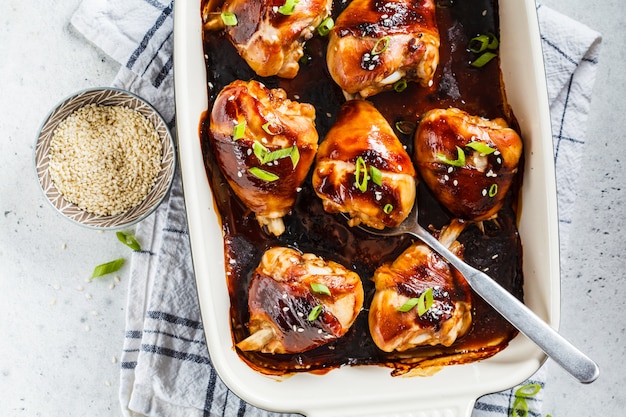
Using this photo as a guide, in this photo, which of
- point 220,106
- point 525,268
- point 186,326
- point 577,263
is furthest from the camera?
point 577,263

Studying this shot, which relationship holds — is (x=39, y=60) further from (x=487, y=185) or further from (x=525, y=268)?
(x=525, y=268)

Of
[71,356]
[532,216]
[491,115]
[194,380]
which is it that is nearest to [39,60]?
[71,356]

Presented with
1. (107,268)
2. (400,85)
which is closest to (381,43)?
(400,85)

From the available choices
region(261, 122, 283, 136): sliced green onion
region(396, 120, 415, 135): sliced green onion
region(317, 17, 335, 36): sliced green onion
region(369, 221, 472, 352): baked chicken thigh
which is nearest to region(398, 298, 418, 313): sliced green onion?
region(369, 221, 472, 352): baked chicken thigh

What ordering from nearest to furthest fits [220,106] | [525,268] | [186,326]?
1. [220,106]
2. [525,268]
3. [186,326]

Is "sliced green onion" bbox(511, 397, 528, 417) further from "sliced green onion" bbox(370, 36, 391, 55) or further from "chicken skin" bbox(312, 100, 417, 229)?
"sliced green onion" bbox(370, 36, 391, 55)

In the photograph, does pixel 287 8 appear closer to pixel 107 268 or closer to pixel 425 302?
pixel 425 302

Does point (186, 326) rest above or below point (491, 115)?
below

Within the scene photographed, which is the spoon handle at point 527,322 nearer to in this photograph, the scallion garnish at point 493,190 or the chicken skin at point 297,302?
the scallion garnish at point 493,190
